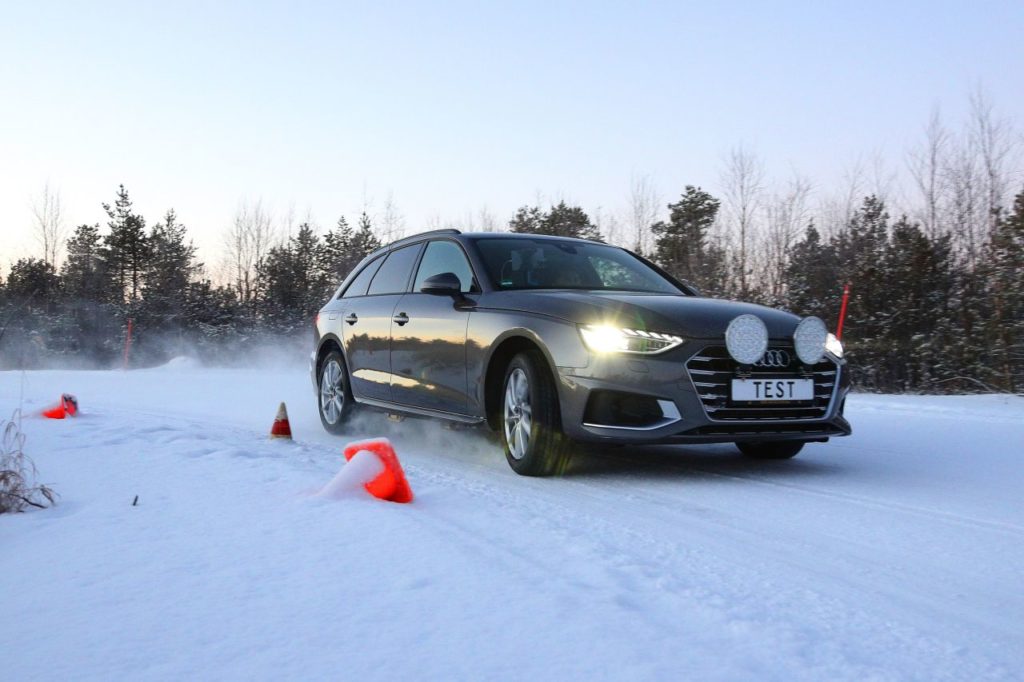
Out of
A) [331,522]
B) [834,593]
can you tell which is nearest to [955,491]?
[834,593]

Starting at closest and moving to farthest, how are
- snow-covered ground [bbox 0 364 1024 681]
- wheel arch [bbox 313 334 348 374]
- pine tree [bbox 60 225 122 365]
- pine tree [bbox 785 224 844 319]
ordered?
snow-covered ground [bbox 0 364 1024 681]
wheel arch [bbox 313 334 348 374]
pine tree [bbox 785 224 844 319]
pine tree [bbox 60 225 122 365]

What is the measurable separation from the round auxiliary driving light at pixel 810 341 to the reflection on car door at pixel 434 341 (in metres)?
2.03

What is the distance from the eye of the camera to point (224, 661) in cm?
205

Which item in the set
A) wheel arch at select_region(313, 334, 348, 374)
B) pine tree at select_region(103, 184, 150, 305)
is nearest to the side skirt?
wheel arch at select_region(313, 334, 348, 374)

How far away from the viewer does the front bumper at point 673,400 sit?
4.74 metres

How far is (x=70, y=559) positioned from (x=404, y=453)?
3450 millimetres

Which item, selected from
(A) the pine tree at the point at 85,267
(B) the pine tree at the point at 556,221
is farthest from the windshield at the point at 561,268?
(A) the pine tree at the point at 85,267

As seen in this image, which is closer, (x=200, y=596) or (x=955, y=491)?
(x=200, y=596)

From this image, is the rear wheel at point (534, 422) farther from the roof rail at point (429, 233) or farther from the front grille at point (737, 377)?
the roof rail at point (429, 233)

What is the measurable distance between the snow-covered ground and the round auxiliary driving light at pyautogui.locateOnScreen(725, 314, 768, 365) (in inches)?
27.7

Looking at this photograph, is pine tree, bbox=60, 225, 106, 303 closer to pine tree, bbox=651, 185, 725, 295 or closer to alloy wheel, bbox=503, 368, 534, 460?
pine tree, bbox=651, 185, 725, 295

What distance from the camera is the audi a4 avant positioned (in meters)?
4.78

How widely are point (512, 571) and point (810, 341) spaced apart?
284 cm

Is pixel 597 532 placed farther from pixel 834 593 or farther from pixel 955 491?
pixel 955 491
